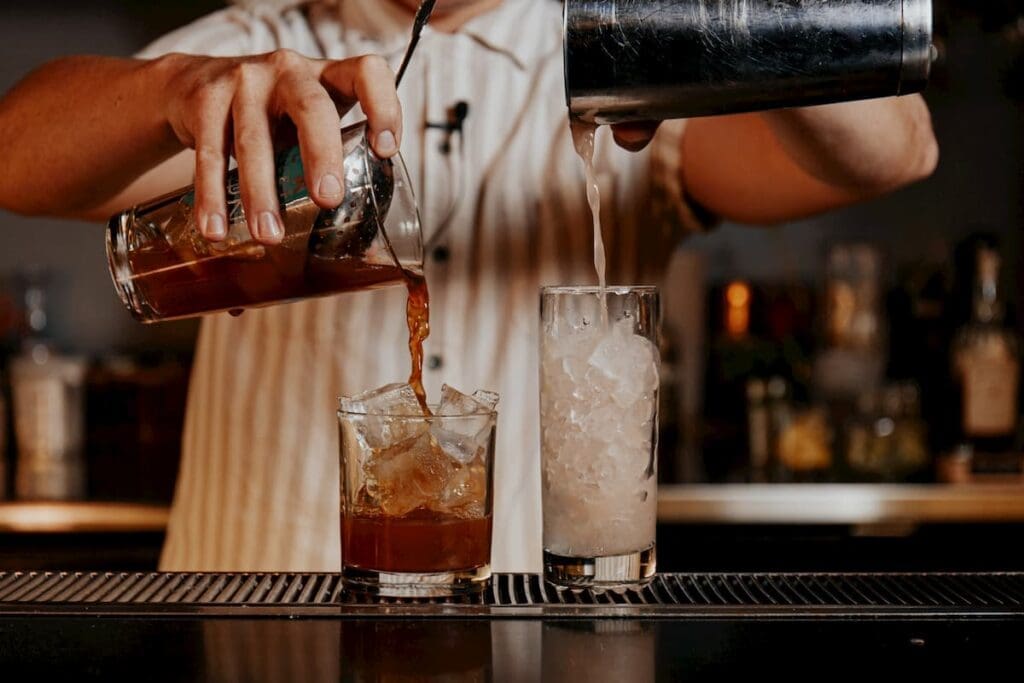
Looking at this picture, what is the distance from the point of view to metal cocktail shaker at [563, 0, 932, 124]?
98 cm

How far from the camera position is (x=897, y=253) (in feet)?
10.8

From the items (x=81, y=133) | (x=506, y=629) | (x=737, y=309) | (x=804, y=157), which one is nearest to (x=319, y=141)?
(x=506, y=629)

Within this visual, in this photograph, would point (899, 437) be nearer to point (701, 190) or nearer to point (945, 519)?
point (945, 519)

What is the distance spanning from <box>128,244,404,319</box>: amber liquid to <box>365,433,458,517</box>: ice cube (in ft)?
0.54

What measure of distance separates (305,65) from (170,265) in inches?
8.2

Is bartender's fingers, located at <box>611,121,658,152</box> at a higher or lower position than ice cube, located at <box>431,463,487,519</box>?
higher

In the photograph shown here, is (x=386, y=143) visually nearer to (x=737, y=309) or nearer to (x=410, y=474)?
(x=410, y=474)

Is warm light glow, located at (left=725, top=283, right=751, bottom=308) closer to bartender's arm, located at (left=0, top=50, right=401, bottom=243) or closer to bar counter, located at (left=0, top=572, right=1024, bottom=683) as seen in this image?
bartender's arm, located at (left=0, top=50, right=401, bottom=243)

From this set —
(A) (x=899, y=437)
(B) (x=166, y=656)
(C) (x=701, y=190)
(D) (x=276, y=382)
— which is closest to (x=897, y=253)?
(A) (x=899, y=437)

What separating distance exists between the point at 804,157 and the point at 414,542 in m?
0.74

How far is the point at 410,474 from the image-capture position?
0.99 metres

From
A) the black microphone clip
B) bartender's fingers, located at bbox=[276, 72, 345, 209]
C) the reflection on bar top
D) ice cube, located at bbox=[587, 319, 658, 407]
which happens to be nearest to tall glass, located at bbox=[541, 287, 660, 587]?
ice cube, located at bbox=[587, 319, 658, 407]

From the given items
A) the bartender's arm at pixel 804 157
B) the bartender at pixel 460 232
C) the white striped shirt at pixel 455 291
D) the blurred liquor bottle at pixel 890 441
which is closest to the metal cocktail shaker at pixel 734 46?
the bartender's arm at pixel 804 157

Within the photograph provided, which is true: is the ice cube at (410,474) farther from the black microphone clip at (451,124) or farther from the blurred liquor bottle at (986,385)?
the blurred liquor bottle at (986,385)
